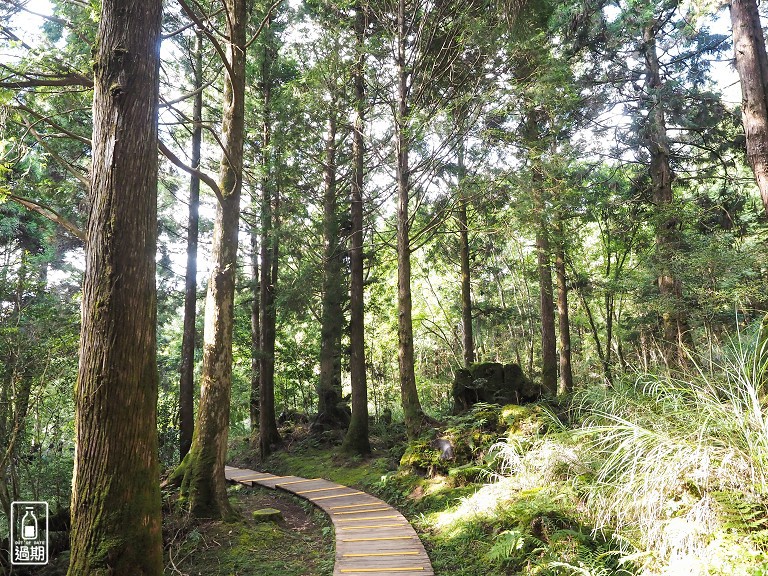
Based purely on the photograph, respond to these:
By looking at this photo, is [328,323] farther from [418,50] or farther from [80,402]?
[80,402]

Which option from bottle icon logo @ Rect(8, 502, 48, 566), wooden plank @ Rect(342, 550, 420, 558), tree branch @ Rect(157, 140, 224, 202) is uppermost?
tree branch @ Rect(157, 140, 224, 202)

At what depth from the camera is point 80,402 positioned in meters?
3.05

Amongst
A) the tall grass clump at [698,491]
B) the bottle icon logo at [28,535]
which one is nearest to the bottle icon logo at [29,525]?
the bottle icon logo at [28,535]

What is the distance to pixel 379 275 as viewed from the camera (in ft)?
60.4

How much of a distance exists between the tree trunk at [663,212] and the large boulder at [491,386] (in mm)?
3134

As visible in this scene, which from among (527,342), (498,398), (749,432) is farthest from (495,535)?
(527,342)

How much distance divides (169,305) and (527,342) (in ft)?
45.7

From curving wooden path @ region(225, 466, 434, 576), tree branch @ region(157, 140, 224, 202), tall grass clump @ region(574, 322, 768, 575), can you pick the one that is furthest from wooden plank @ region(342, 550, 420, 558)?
tree branch @ region(157, 140, 224, 202)

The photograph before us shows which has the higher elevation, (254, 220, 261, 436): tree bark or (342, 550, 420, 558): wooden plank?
(254, 220, 261, 436): tree bark

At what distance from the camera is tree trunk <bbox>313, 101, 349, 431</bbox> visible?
12273 millimetres

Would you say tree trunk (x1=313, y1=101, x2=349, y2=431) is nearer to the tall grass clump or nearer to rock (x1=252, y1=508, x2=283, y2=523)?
rock (x1=252, y1=508, x2=283, y2=523)

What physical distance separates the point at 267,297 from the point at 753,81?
38.1 ft

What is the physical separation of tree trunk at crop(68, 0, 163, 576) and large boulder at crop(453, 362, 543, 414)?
8.09 m

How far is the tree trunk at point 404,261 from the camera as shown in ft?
28.7
